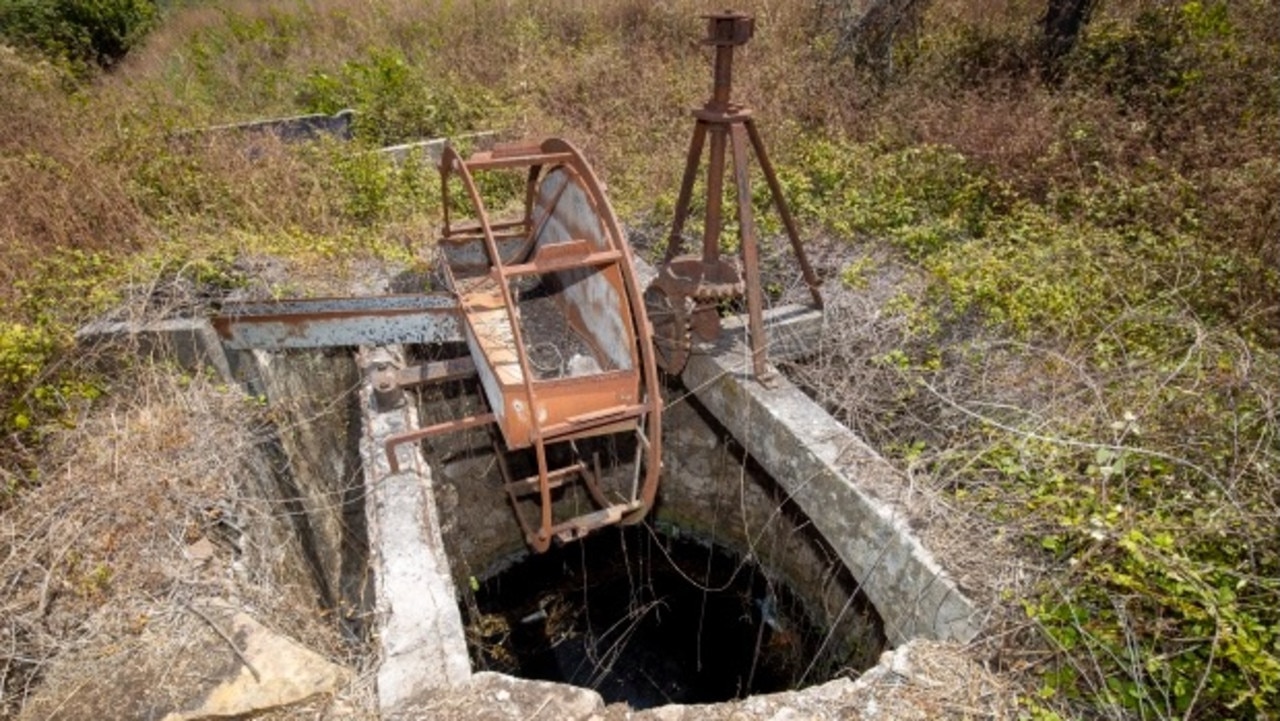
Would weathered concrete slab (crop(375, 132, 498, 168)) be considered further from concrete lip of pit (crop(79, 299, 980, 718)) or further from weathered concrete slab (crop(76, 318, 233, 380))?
concrete lip of pit (crop(79, 299, 980, 718))

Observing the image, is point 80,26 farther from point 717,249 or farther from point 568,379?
point 568,379

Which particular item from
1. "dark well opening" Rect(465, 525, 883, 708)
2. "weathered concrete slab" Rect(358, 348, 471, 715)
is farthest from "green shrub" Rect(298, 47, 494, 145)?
"weathered concrete slab" Rect(358, 348, 471, 715)

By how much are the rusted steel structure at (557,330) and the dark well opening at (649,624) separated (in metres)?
1.19

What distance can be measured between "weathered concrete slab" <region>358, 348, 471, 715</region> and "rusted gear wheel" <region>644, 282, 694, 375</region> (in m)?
1.58

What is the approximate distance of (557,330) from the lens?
15.3 feet

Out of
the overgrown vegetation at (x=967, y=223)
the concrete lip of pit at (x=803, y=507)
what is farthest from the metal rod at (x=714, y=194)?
the overgrown vegetation at (x=967, y=223)

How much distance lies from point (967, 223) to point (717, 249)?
2.41 meters

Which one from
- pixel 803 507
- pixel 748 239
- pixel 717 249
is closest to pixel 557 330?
pixel 717 249

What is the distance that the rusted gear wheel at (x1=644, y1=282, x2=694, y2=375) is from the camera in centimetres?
407

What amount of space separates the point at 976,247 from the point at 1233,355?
5.59 ft

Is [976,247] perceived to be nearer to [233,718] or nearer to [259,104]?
[233,718]

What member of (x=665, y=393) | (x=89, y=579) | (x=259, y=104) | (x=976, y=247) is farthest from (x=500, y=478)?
(x=259, y=104)

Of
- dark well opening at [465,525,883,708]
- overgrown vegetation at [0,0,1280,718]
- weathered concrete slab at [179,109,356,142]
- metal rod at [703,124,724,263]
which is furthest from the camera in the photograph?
weathered concrete slab at [179,109,356,142]

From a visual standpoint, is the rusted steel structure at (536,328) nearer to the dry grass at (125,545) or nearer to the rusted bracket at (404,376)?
the rusted bracket at (404,376)
